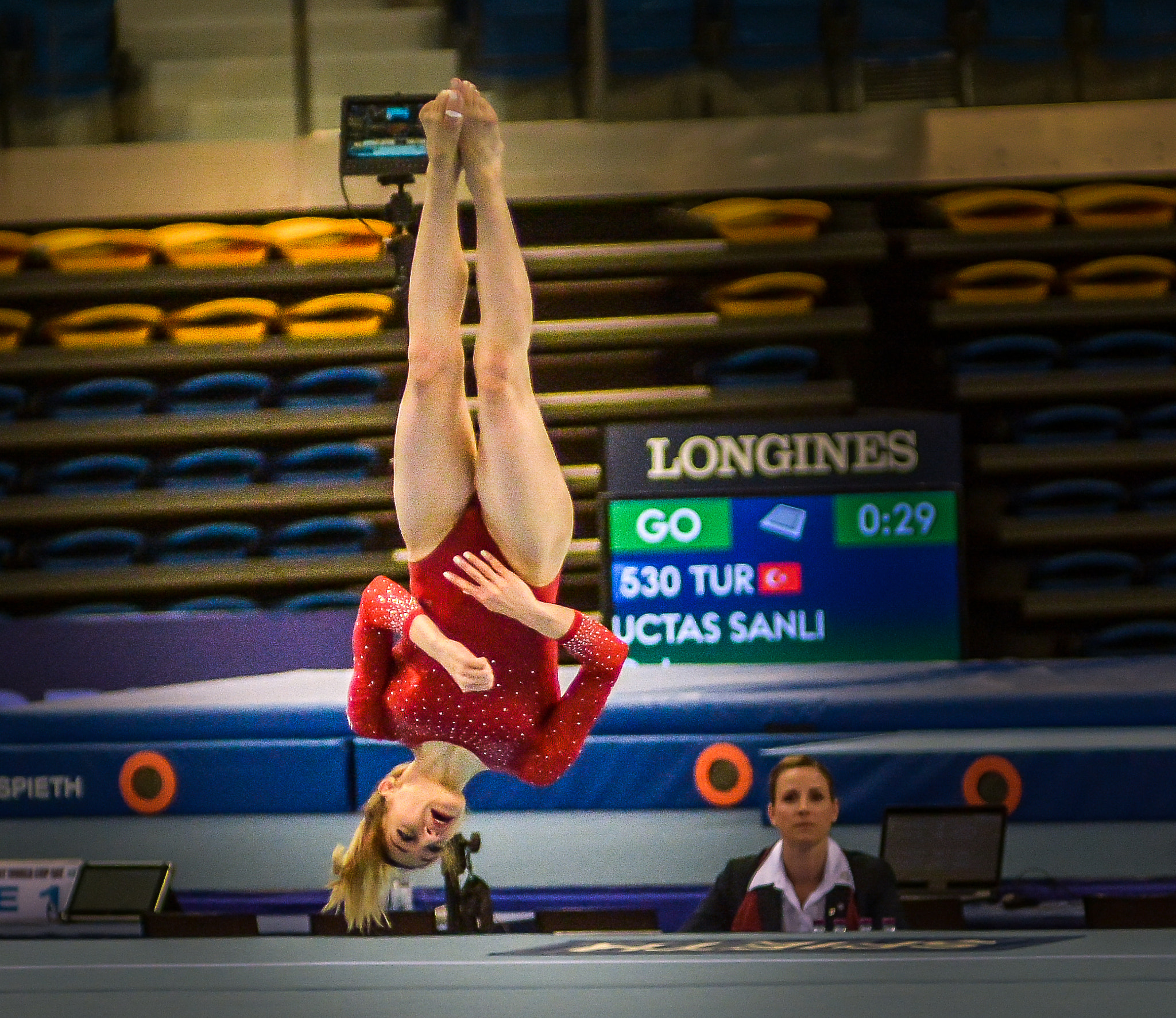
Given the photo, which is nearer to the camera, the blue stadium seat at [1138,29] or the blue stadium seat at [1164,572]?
the blue stadium seat at [1164,572]

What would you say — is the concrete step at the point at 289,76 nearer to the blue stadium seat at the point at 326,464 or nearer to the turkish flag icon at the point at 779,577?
the blue stadium seat at the point at 326,464

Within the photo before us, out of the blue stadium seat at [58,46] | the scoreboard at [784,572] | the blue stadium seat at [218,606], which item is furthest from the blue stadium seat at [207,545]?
the scoreboard at [784,572]

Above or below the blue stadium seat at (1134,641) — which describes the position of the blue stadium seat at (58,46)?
above

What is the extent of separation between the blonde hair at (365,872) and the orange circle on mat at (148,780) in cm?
104

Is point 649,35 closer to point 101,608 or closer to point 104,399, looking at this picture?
point 104,399

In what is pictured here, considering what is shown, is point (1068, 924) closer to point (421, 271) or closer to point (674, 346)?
point (421, 271)

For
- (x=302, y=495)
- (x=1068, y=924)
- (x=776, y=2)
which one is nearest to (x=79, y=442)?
(x=302, y=495)

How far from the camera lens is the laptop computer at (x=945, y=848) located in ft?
10.2

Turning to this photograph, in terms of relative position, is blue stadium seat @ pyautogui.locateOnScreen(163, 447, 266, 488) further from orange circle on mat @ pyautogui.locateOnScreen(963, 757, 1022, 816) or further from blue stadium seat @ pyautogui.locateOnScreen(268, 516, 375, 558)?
orange circle on mat @ pyautogui.locateOnScreen(963, 757, 1022, 816)

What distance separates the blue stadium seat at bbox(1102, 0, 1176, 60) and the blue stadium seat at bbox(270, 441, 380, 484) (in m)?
3.46

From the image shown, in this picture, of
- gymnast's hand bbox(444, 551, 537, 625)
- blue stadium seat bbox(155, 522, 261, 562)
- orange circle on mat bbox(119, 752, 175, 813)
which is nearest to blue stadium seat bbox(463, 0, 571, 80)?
blue stadium seat bbox(155, 522, 261, 562)

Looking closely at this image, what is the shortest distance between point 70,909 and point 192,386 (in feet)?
10.5

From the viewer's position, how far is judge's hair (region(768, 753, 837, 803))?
3035 millimetres

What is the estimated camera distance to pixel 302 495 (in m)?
5.96
